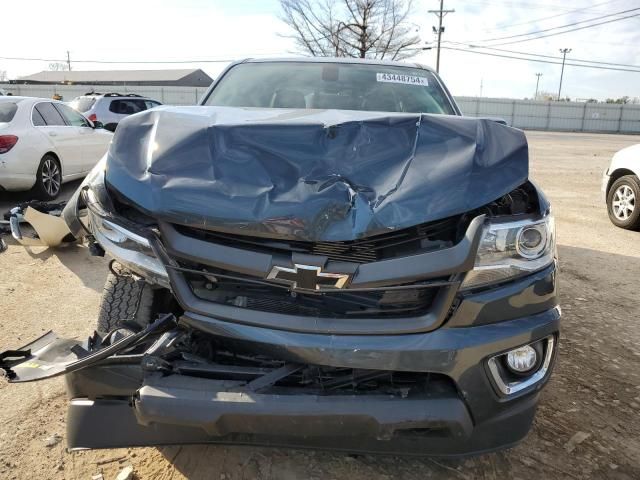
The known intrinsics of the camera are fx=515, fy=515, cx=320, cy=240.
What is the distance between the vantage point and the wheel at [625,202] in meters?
6.93

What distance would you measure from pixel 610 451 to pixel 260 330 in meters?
1.80

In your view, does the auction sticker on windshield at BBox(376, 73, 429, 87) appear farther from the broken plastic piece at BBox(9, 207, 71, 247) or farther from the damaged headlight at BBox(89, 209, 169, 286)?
the broken plastic piece at BBox(9, 207, 71, 247)

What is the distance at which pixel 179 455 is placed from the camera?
2.31m

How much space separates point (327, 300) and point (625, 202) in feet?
22.3

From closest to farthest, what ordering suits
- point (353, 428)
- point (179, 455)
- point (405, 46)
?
point (353, 428), point (179, 455), point (405, 46)

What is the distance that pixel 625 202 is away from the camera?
7.12 meters

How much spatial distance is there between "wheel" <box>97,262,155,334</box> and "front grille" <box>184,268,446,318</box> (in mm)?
282

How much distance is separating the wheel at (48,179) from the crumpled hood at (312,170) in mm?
5954

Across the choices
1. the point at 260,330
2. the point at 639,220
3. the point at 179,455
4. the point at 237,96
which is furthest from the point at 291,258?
the point at 639,220

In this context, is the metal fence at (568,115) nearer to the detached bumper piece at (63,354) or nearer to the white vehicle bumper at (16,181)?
the white vehicle bumper at (16,181)

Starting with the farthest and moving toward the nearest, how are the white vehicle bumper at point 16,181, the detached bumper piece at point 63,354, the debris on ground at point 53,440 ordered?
1. the white vehicle bumper at point 16,181
2. the debris on ground at point 53,440
3. the detached bumper piece at point 63,354

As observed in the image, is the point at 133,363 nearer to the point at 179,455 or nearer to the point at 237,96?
the point at 179,455

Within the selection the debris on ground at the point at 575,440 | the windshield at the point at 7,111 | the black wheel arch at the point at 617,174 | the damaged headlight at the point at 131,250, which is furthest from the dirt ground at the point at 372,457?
the windshield at the point at 7,111

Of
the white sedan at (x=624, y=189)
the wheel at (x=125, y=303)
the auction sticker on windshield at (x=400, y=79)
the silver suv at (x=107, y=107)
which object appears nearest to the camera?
the wheel at (x=125, y=303)
